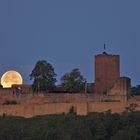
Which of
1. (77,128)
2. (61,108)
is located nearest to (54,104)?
(61,108)

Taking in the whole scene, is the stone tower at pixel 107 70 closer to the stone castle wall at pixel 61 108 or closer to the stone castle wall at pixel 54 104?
the stone castle wall at pixel 54 104

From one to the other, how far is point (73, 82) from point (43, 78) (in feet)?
6.56

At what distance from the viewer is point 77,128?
94062 mm

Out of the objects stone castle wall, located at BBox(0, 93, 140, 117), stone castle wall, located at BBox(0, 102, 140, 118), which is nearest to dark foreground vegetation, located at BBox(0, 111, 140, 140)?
stone castle wall, located at BBox(0, 102, 140, 118)

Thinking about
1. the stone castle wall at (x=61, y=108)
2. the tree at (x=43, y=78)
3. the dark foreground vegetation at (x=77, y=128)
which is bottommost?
the dark foreground vegetation at (x=77, y=128)

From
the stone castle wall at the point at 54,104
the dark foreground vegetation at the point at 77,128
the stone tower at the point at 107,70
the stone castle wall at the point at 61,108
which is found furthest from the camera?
the stone tower at the point at 107,70

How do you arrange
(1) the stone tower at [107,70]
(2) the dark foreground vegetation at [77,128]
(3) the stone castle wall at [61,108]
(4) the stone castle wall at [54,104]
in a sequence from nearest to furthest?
(2) the dark foreground vegetation at [77,128] < (3) the stone castle wall at [61,108] < (4) the stone castle wall at [54,104] < (1) the stone tower at [107,70]

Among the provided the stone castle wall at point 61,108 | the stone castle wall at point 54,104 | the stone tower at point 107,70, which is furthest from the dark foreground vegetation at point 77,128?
the stone tower at point 107,70

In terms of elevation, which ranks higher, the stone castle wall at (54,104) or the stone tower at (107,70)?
the stone tower at (107,70)

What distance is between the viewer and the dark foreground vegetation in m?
93.1

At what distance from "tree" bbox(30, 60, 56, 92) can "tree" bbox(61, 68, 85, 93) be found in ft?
2.85

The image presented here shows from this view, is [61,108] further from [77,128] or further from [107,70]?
[107,70]

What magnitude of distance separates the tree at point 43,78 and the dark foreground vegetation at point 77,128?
8.09 metres

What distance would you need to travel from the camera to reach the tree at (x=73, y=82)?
104 meters
